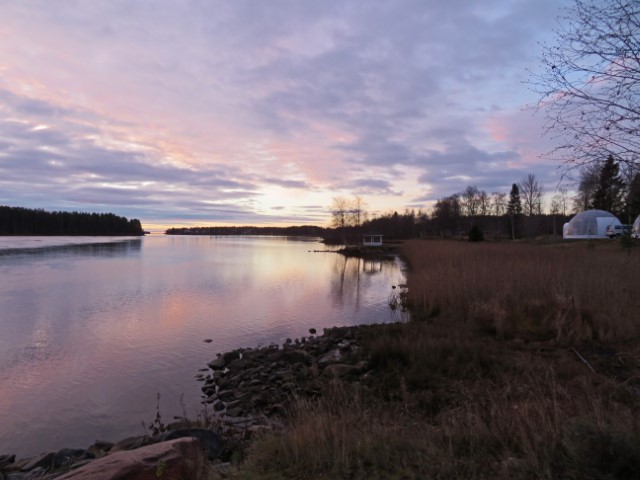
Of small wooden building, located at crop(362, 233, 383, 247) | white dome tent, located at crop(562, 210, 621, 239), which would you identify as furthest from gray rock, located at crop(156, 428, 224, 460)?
small wooden building, located at crop(362, 233, 383, 247)

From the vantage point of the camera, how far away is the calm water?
27.3 ft

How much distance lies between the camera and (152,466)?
383cm

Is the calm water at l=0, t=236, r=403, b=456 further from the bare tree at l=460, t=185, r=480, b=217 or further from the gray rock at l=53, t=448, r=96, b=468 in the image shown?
the bare tree at l=460, t=185, r=480, b=217

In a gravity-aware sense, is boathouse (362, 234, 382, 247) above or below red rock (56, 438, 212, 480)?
above

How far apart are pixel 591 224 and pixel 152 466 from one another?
193 ft

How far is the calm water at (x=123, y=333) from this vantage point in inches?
328

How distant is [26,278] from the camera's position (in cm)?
2627

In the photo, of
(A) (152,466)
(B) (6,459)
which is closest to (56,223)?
(B) (6,459)

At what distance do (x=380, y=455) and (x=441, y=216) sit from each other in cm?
9524

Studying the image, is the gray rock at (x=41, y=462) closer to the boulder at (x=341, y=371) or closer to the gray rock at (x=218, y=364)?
the gray rock at (x=218, y=364)

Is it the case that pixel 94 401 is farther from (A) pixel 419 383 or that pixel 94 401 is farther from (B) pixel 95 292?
(B) pixel 95 292

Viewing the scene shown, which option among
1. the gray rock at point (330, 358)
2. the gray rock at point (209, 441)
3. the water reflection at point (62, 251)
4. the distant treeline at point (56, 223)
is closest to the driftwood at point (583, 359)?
the gray rock at point (330, 358)

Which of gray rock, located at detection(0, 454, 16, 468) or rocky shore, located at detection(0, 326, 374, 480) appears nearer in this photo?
rocky shore, located at detection(0, 326, 374, 480)

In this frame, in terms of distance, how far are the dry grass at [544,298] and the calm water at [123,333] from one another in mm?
3712
